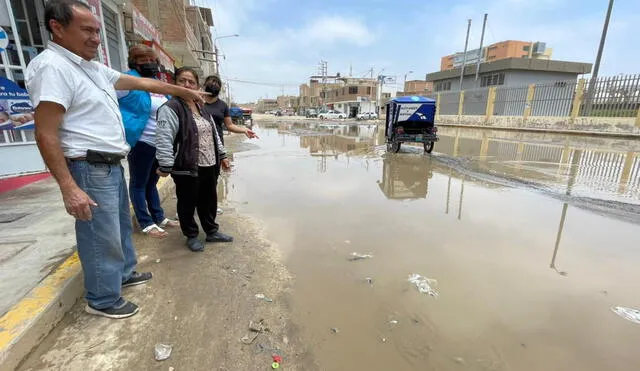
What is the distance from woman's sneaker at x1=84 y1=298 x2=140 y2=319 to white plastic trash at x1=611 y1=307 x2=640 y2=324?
346cm

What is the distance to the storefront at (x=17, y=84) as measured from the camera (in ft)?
13.6

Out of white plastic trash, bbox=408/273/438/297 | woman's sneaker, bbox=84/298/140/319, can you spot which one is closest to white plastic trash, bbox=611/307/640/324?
white plastic trash, bbox=408/273/438/297

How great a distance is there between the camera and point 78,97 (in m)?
1.74

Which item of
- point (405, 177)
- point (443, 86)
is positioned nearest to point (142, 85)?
point (405, 177)

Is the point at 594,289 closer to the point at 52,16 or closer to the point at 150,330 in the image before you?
the point at 150,330

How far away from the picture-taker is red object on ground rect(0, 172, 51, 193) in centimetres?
435

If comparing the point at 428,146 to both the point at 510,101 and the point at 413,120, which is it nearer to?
the point at 413,120

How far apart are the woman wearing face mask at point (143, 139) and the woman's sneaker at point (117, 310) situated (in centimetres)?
133

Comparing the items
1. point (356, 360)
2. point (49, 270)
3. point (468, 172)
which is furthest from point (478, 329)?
point (468, 172)

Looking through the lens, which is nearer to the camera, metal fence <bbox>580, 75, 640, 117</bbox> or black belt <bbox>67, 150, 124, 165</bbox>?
black belt <bbox>67, 150, 124, 165</bbox>

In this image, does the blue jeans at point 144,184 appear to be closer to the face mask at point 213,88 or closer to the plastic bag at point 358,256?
the face mask at point 213,88

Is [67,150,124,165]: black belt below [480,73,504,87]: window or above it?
below

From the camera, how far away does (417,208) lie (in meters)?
4.77

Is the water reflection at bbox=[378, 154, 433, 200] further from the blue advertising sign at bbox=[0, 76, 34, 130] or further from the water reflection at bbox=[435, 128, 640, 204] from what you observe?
the blue advertising sign at bbox=[0, 76, 34, 130]
